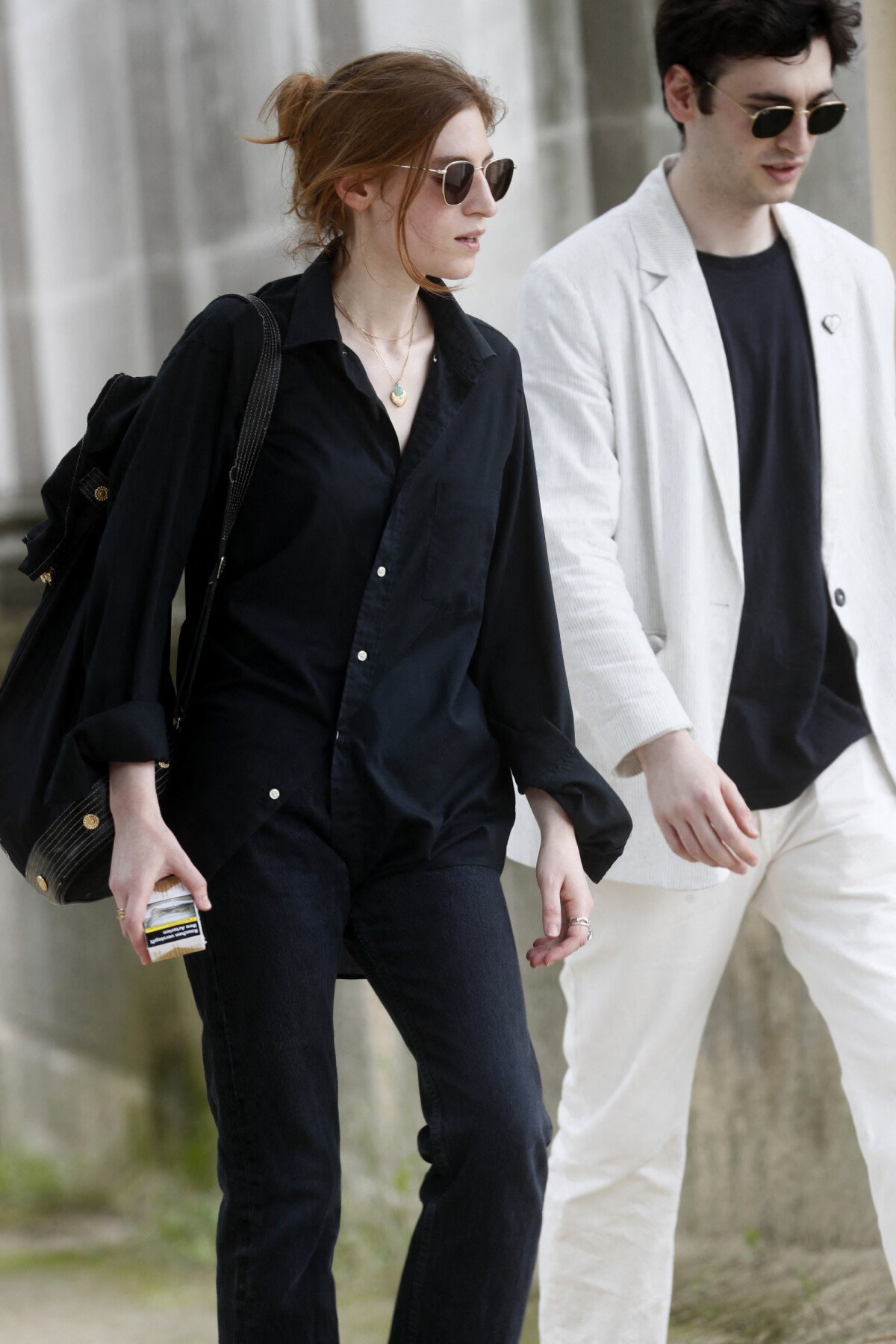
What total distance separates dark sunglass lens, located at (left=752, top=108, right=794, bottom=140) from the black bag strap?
1031 mm

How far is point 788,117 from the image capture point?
2.93m

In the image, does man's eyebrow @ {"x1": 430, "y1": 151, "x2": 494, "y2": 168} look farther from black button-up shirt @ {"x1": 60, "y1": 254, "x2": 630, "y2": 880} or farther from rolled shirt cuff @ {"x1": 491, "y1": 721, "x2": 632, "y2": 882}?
rolled shirt cuff @ {"x1": 491, "y1": 721, "x2": 632, "y2": 882}

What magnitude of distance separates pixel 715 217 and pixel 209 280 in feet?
6.35

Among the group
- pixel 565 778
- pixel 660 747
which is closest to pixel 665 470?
pixel 660 747

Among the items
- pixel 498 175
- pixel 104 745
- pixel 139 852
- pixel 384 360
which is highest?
pixel 498 175

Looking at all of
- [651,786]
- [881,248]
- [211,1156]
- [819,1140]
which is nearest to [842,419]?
[651,786]

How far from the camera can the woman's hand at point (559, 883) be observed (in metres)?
2.48

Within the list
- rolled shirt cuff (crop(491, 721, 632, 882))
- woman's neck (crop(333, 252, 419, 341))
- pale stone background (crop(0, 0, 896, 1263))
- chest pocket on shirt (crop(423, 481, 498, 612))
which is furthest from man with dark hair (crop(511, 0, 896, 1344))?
pale stone background (crop(0, 0, 896, 1263))

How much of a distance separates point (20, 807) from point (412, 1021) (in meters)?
0.58

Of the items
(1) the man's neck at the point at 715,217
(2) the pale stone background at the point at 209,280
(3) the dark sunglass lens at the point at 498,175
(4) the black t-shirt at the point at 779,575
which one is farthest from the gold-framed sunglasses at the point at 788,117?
(2) the pale stone background at the point at 209,280

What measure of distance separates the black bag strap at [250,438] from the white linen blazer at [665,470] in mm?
709

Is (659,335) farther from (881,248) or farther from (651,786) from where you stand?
(881,248)

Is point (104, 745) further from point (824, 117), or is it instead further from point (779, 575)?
point (824, 117)

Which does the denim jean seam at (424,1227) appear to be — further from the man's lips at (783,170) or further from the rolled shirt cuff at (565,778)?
the man's lips at (783,170)
